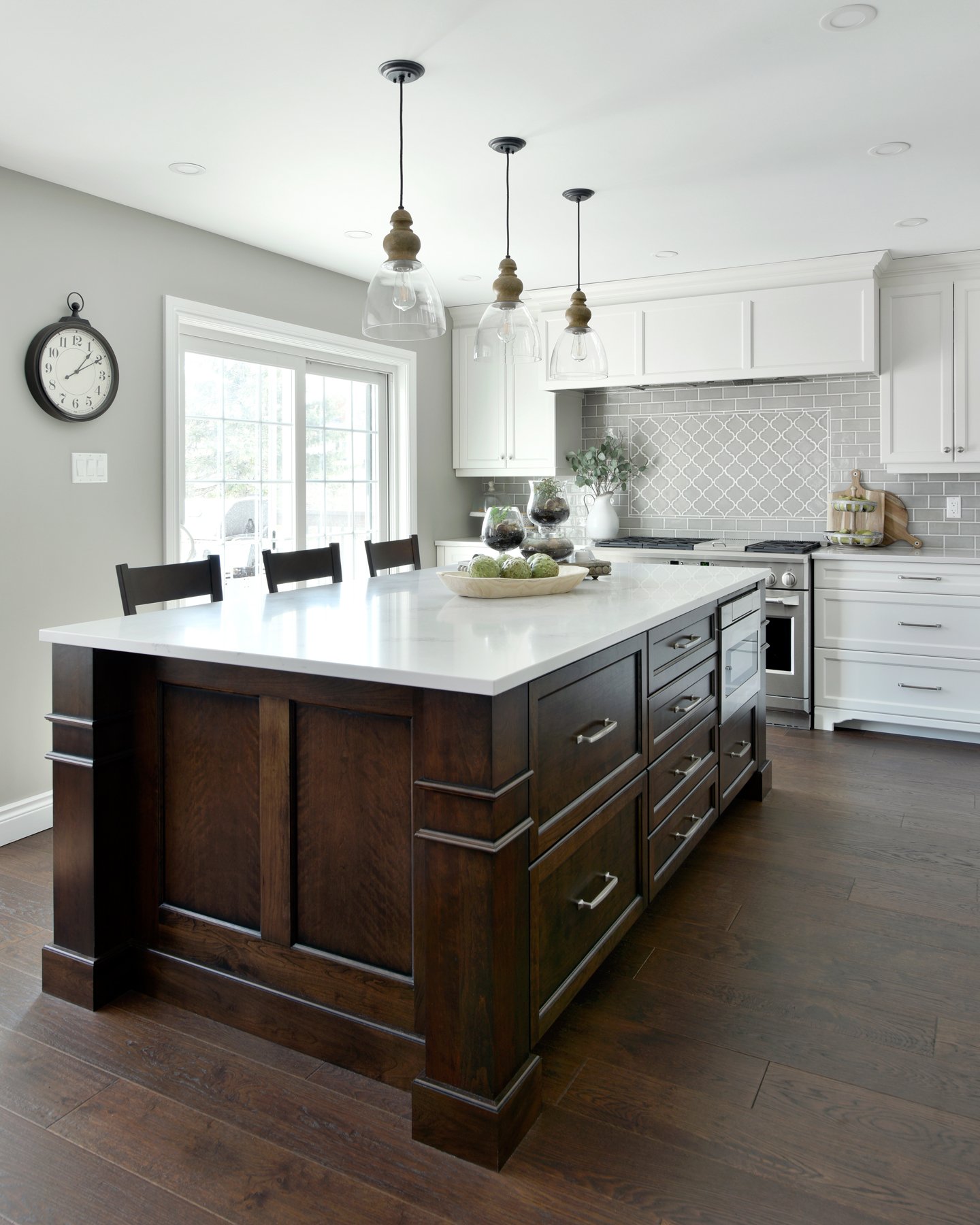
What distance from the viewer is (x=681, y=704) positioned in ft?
8.63

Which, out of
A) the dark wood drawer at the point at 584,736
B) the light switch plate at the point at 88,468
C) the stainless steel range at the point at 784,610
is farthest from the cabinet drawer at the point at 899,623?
the light switch plate at the point at 88,468

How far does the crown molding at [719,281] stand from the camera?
454cm

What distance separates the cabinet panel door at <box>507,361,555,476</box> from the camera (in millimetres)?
5543

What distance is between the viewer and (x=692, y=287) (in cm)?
493

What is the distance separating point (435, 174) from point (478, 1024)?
295cm

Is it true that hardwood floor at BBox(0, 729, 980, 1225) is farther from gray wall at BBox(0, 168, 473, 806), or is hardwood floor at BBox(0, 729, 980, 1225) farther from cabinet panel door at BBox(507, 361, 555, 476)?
cabinet panel door at BBox(507, 361, 555, 476)

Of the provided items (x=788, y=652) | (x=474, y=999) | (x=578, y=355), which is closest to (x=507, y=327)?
(x=578, y=355)

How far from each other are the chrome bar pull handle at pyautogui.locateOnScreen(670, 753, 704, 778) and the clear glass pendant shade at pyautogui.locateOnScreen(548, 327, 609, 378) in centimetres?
132

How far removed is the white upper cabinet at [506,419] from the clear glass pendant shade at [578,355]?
7.68ft

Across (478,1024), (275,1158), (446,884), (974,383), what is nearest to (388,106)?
(446,884)

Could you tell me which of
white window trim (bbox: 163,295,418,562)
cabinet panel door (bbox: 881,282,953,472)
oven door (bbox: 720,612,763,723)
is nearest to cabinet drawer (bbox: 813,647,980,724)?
cabinet panel door (bbox: 881,282,953,472)

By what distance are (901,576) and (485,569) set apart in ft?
8.82

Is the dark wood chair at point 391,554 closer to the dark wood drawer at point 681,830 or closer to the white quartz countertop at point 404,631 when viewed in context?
the white quartz countertop at point 404,631

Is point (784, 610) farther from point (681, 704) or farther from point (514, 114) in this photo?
point (514, 114)
